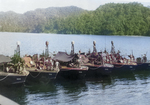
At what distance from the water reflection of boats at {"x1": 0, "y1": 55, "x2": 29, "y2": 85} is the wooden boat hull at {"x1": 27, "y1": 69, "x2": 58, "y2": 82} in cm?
259

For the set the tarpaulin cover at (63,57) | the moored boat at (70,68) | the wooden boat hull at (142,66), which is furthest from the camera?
the wooden boat hull at (142,66)

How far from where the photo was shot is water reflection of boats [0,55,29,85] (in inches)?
1219

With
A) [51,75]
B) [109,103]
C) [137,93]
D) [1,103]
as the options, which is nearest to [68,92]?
[51,75]

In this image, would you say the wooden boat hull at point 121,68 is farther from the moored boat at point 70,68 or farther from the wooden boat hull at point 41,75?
the wooden boat hull at point 41,75

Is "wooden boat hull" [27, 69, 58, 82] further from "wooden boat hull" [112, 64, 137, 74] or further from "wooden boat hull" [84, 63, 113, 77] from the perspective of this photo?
"wooden boat hull" [112, 64, 137, 74]

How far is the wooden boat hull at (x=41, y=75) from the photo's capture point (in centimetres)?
3453

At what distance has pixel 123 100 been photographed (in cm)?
3020

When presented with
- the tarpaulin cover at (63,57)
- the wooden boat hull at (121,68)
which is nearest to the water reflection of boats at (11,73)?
the tarpaulin cover at (63,57)

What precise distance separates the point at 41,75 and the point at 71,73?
5228 millimetres

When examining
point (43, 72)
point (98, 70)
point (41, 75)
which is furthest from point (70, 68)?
point (98, 70)

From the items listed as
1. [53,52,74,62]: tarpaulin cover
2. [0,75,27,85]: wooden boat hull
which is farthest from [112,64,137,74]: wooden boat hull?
[0,75,27,85]: wooden boat hull

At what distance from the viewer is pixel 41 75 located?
114 feet

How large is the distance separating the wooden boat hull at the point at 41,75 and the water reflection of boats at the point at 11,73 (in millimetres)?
2591

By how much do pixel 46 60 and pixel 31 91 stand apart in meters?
6.58
